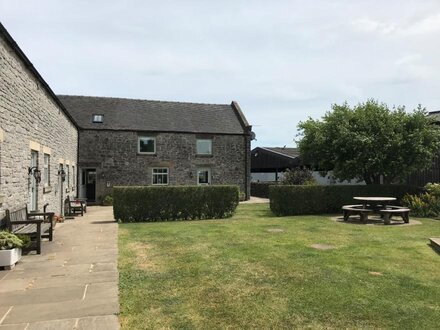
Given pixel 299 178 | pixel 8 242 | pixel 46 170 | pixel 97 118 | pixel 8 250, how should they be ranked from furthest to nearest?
pixel 97 118 < pixel 299 178 < pixel 46 170 < pixel 8 242 < pixel 8 250

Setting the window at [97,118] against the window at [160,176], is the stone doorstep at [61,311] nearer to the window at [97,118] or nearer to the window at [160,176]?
the window at [160,176]

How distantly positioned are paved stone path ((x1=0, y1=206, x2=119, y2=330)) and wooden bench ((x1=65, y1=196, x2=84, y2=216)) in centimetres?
896

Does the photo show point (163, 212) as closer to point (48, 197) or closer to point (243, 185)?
point (48, 197)

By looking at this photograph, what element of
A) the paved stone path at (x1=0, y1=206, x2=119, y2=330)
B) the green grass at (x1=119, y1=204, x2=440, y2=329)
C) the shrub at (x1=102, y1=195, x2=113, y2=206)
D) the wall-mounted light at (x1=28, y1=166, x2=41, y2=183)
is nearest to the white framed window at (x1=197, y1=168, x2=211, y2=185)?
the shrub at (x1=102, y1=195, x2=113, y2=206)

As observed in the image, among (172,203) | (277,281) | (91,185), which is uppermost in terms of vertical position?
(91,185)

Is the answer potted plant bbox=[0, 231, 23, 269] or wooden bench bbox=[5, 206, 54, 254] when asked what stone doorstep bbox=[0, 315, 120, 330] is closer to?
potted plant bbox=[0, 231, 23, 269]

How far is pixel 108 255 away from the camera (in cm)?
840

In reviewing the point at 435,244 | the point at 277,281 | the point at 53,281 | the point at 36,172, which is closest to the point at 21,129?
the point at 36,172

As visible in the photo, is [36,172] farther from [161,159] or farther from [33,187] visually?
[161,159]

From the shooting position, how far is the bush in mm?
16453

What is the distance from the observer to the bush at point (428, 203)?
54.0 ft

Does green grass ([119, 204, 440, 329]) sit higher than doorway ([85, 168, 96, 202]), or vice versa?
doorway ([85, 168, 96, 202])

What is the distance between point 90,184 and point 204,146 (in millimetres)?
8399

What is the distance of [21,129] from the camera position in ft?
33.4
